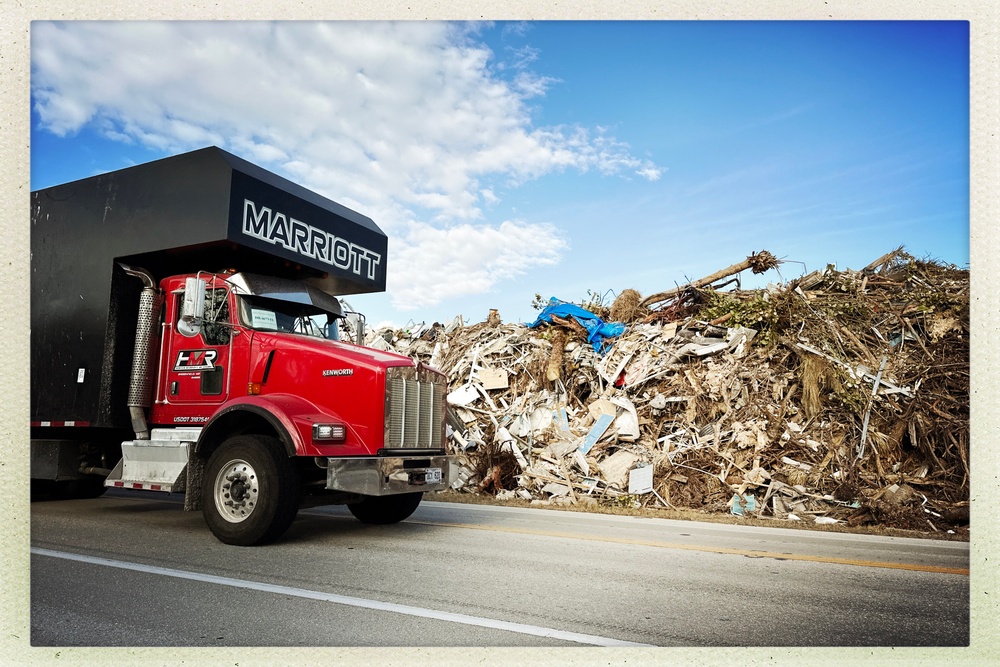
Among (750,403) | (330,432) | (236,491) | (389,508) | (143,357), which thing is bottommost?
(389,508)

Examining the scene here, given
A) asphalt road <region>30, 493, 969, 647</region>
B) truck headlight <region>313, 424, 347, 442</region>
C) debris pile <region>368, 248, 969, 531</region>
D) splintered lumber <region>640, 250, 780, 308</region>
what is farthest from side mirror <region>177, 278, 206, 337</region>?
splintered lumber <region>640, 250, 780, 308</region>

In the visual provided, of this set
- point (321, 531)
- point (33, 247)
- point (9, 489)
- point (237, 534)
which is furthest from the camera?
point (33, 247)

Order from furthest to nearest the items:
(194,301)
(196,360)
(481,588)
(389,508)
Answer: (389,508) < (196,360) < (194,301) < (481,588)

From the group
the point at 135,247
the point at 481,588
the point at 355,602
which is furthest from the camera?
the point at 135,247

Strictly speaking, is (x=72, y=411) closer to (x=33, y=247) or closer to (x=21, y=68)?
(x=33, y=247)

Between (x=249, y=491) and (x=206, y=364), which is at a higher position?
(x=206, y=364)

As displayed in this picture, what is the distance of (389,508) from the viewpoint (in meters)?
9.35

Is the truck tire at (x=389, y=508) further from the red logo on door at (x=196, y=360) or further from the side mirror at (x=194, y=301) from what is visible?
the side mirror at (x=194, y=301)

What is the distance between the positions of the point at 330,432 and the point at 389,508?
92.3 inches

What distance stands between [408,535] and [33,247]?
672 cm

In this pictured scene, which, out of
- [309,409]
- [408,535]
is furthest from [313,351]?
[408,535]

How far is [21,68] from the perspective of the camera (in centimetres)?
520

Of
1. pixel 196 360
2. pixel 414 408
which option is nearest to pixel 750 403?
pixel 414 408

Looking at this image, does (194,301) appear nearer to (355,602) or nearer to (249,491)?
(249,491)
